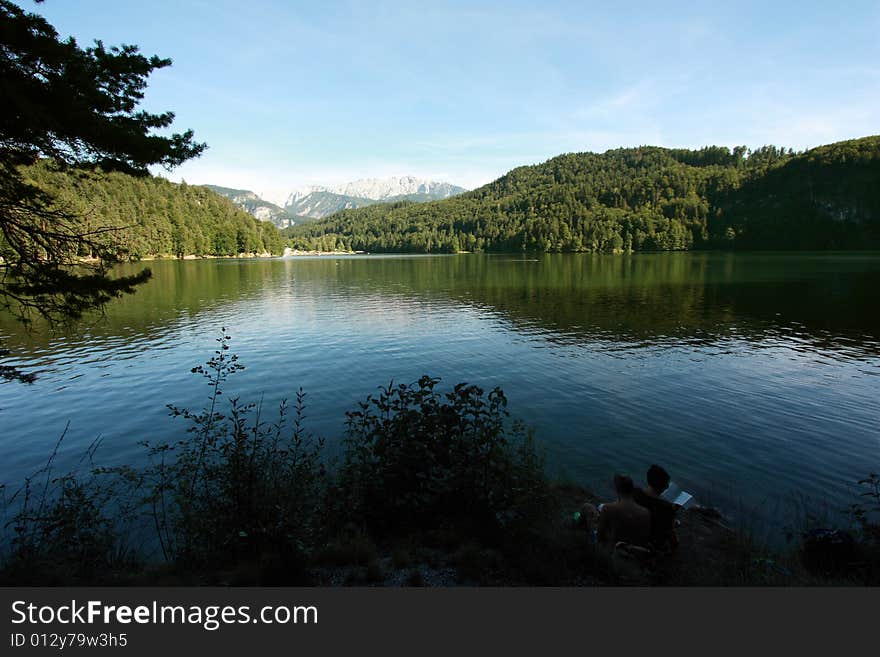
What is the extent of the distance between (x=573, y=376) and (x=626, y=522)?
15.2m

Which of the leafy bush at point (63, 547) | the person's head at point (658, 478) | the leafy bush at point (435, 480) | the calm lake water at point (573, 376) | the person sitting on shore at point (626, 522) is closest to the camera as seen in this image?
the leafy bush at point (63, 547)

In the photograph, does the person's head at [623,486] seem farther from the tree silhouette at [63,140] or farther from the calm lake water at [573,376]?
the tree silhouette at [63,140]

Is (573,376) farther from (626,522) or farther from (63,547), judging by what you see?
(63,547)

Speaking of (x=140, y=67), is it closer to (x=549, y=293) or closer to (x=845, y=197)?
(x=549, y=293)

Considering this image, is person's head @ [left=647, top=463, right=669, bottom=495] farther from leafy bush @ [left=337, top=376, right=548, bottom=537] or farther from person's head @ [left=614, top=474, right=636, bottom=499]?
leafy bush @ [left=337, top=376, right=548, bottom=537]

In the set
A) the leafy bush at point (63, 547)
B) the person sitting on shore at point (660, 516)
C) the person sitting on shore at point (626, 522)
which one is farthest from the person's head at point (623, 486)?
the leafy bush at point (63, 547)

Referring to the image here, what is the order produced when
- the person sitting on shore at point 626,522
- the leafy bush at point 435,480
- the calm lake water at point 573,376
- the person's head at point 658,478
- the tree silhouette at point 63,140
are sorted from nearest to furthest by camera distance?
1. the tree silhouette at point 63,140
2. the person sitting on shore at point 626,522
3. the leafy bush at point 435,480
4. the person's head at point 658,478
5. the calm lake water at point 573,376

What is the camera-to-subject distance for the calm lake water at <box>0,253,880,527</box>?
1412 cm

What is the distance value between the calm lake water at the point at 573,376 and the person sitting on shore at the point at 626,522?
409cm

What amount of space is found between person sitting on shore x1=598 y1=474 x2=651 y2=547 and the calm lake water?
4.09m

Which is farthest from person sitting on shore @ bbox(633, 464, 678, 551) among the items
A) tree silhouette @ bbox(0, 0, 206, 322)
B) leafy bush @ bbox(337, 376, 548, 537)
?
tree silhouette @ bbox(0, 0, 206, 322)

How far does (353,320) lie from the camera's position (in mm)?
40875

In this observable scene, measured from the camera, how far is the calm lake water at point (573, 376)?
14.1m

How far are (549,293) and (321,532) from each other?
2134 inches
